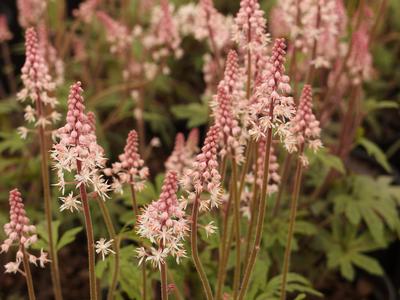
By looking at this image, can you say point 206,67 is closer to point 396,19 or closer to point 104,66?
point 104,66

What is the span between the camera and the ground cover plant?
279 cm

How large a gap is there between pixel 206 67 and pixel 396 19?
345 cm

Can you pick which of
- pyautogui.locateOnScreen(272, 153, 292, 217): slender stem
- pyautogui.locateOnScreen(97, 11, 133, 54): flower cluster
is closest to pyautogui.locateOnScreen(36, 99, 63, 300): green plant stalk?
pyautogui.locateOnScreen(272, 153, 292, 217): slender stem

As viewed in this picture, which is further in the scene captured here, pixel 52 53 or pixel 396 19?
pixel 396 19

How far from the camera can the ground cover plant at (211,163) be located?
2.79 metres

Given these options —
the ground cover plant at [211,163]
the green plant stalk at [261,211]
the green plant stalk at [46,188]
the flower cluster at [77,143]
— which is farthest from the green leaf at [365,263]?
the flower cluster at [77,143]

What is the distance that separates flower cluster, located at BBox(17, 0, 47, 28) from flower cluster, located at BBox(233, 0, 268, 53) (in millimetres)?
2407

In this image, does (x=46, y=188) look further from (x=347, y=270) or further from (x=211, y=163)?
(x=347, y=270)

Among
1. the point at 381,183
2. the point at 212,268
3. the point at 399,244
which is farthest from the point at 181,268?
the point at 399,244

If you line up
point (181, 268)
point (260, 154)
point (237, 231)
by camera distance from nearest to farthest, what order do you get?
1. point (237, 231)
2. point (260, 154)
3. point (181, 268)

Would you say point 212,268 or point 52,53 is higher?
point 52,53

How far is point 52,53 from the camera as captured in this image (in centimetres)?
544

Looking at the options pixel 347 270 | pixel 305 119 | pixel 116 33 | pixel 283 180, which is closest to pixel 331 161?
pixel 283 180

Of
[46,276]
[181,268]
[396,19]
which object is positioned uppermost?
[396,19]
